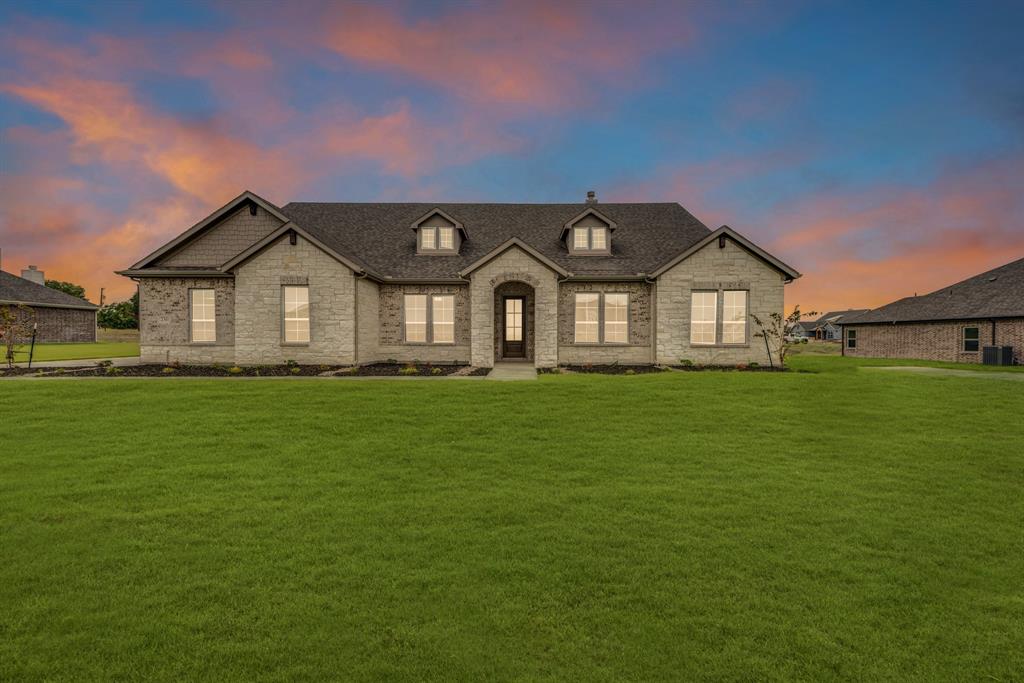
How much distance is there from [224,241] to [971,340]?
39.3 meters

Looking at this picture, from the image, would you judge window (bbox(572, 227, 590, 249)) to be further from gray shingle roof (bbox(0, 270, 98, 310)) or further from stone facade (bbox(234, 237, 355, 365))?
gray shingle roof (bbox(0, 270, 98, 310))

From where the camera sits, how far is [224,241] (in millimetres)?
20641

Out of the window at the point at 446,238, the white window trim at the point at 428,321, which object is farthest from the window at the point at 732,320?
the window at the point at 446,238

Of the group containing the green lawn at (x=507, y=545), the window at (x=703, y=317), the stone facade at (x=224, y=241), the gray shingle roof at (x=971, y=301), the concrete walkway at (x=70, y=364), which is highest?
the stone facade at (x=224, y=241)

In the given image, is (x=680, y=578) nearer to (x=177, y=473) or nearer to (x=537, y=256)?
(x=177, y=473)

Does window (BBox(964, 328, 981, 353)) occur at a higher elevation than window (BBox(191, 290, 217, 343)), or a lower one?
lower

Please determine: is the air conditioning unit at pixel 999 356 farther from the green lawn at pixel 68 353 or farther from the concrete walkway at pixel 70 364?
the green lawn at pixel 68 353

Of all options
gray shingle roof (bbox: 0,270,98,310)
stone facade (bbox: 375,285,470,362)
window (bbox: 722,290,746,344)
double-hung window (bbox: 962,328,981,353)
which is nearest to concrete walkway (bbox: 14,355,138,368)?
stone facade (bbox: 375,285,470,362)

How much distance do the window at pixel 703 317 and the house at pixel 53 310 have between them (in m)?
46.9

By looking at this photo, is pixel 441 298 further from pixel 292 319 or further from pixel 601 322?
pixel 601 322

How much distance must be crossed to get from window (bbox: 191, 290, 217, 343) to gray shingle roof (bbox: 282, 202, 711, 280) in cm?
492

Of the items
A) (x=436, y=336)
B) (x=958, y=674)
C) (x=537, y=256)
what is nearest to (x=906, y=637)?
(x=958, y=674)

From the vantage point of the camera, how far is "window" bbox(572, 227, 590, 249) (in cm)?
2261

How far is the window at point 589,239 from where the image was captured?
74.1 feet
